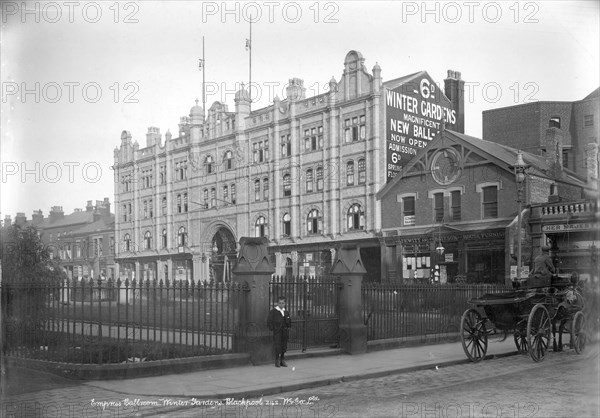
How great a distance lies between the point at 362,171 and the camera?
36.4 metres

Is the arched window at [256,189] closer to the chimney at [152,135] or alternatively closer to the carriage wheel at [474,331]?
the chimney at [152,135]

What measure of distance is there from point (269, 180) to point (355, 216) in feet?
19.6

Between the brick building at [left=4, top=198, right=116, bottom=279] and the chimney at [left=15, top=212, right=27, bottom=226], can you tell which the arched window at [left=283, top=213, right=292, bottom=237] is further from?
the chimney at [left=15, top=212, right=27, bottom=226]

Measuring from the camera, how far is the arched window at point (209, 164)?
35125 millimetres

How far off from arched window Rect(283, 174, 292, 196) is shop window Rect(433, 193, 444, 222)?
8.20 metres

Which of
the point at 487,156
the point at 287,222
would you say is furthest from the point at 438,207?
the point at 287,222

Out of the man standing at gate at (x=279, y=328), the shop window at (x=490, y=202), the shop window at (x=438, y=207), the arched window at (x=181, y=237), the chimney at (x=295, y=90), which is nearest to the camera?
the man standing at gate at (x=279, y=328)

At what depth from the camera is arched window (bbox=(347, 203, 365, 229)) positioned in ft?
121

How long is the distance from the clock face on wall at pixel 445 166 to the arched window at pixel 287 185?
8.06 meters

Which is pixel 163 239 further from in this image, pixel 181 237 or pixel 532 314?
pixel 532 314

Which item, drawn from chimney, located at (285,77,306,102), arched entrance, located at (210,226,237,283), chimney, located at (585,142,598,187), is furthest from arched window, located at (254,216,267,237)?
chimney, located at (585,142,598,187)

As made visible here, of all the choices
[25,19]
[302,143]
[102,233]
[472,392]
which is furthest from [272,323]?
[102,233]

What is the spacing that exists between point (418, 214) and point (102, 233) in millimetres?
25891

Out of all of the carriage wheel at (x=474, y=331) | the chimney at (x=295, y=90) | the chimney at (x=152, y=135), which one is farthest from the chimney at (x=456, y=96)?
the carriage wheel at (x=474, y=331)
